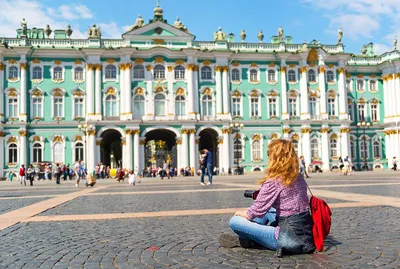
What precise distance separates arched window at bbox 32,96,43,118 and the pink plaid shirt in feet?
150

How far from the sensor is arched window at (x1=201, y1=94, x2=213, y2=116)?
1957 inches

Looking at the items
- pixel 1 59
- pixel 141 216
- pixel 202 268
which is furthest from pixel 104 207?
pixel 1 59

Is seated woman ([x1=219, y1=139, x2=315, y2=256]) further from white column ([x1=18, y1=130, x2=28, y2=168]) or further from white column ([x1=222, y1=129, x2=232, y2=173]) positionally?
white column ([x1=18, y1=130, x2=28, y2=168])

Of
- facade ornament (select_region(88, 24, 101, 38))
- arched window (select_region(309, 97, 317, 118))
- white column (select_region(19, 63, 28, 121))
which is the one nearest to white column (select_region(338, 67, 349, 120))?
arched window (select_region(309, 97, 317, 118))

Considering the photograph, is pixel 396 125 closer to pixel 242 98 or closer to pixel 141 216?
pixel 242 98

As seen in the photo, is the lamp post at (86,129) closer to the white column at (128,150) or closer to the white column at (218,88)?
the white column at (128,150)

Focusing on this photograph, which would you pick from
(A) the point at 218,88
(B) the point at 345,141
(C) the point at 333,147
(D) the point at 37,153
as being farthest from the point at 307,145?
(D) the point at 37,153

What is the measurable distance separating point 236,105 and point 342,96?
1278 centimetres

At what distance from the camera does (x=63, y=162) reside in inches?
1877

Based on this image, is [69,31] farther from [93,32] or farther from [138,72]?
[138,72]

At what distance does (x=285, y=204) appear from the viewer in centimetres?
569

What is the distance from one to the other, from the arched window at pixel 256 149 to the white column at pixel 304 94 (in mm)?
5959

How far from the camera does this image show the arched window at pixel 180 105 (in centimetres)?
4912

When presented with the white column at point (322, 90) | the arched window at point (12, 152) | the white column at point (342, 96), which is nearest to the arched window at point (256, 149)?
the white column at point (322, 90)
